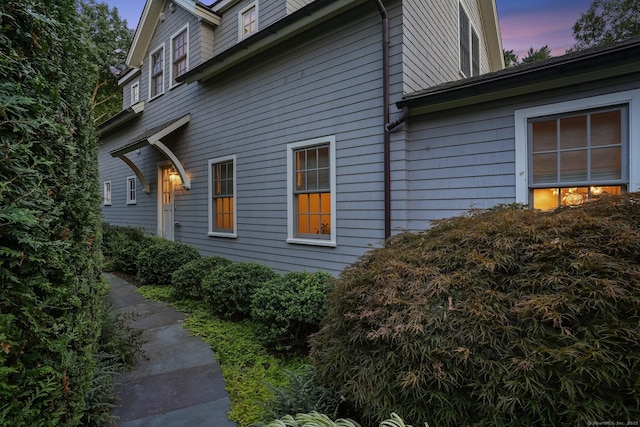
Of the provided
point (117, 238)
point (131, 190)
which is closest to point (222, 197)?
point (117, 238)

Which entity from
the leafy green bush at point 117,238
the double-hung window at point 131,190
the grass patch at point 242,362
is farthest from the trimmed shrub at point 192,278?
the double-hung window at point 131,190

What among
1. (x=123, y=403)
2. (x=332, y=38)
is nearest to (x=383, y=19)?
(x=332, y=38)

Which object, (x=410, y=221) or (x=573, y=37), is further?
(x=573, y=37)

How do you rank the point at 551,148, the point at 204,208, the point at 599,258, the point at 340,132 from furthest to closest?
the point at 204,208 → the point at 340,132 → the point at 551,148 → the point at 599,258

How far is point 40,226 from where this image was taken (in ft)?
5.23

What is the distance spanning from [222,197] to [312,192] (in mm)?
3012

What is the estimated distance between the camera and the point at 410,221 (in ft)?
15.5

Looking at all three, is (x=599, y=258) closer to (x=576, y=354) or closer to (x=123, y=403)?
(x=576, y=354)

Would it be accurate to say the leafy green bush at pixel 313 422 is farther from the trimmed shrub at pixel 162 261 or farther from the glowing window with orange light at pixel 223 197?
the glowing window with orange light at pixel 223 197

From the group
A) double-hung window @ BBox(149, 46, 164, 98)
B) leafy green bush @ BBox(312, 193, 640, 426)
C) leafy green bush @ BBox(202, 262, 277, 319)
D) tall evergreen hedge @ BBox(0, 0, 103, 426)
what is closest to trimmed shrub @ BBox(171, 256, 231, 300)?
leafy green bush @ BBox(202, 262, 277, 319)

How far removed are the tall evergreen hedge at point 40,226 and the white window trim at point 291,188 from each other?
375cm

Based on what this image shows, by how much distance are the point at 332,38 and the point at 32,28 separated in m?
4.70

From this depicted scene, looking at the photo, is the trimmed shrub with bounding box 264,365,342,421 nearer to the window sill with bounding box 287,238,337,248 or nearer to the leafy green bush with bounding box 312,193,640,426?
the leafy green bush with bounding box 312,193,640,426

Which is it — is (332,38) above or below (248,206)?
above
